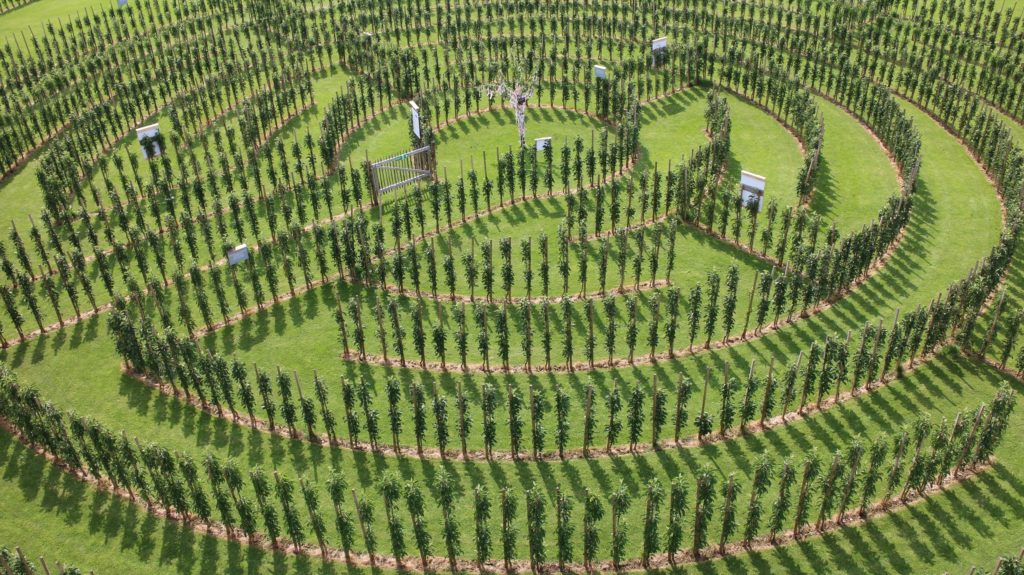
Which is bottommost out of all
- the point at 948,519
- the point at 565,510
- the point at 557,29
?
the point at 948,519

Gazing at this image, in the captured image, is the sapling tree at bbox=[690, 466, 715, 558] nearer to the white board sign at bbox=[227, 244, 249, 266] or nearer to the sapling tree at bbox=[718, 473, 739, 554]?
the sapling tree at bbox=[718, 473, 739, 554]

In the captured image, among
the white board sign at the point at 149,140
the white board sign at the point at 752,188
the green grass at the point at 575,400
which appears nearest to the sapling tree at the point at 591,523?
the green grass at the point at 575,400

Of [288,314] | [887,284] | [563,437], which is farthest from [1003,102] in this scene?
[288,314]

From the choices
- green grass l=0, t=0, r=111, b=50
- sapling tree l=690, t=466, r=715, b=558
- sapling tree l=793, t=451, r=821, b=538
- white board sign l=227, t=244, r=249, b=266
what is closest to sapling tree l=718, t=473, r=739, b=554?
sapling tree l=690, t=466, r=715, b=558

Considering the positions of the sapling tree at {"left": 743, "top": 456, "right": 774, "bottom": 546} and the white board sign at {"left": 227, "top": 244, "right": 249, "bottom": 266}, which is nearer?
the sapling tree at {"left": 743, "top": 456, "right": 774, "bottom": 546}

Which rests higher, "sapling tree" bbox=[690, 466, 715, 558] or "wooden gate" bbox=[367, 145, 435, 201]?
"wooden gate" bbox=[367, 145, 435, 201]

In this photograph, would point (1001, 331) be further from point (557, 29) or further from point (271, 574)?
point (557, 29)

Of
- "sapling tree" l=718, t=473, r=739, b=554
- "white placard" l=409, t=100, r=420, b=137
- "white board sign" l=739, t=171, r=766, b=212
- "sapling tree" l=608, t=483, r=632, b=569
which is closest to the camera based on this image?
"sapling tree" l=608, t=483, r=632, b=569
